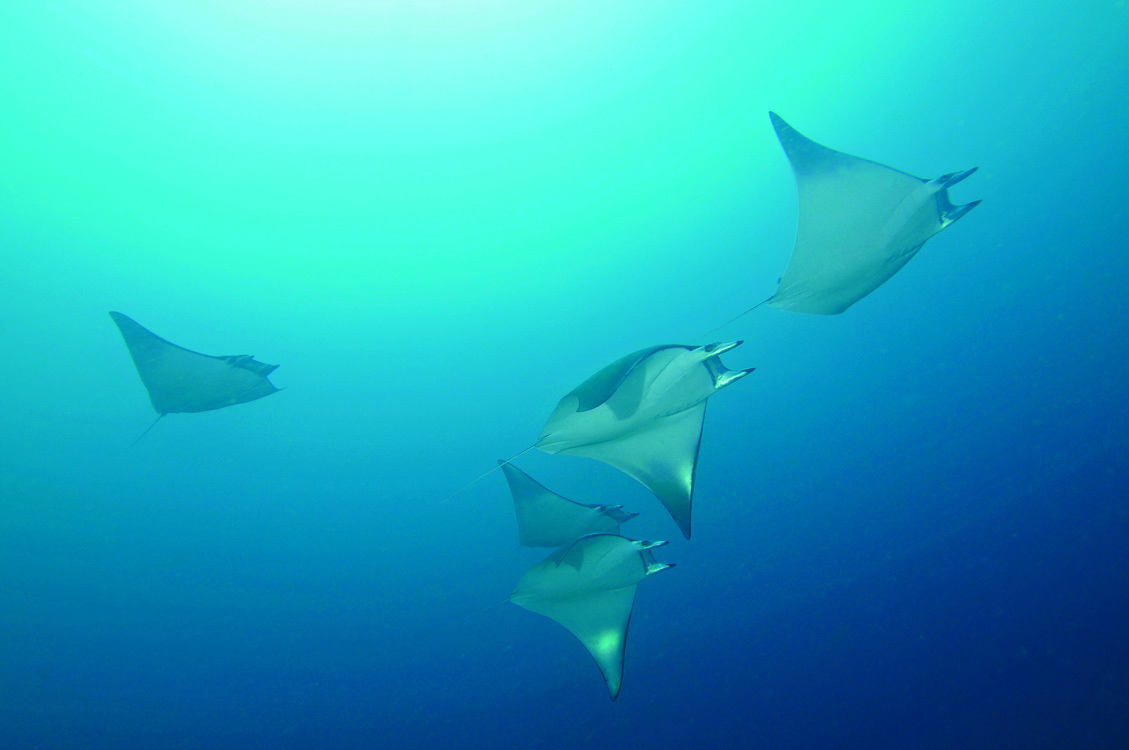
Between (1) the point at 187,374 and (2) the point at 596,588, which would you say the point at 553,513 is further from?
(1) the point at 187,374

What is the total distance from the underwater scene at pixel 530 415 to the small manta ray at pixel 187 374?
44 millimetres

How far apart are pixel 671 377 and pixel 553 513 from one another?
2.51 meters

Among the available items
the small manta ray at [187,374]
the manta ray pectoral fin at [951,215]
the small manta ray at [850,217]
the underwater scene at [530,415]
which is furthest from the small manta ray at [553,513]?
the manta ray pectoral fin at [951,215]

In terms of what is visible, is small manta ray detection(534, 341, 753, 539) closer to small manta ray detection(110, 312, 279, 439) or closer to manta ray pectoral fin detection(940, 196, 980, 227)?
manta ray pectoral fin detection(940, 196, 980, 227)

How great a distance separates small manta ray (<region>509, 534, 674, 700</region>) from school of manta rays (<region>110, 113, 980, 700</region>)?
1 centimetres

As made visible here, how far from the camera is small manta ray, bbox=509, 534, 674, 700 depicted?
10.6 ft

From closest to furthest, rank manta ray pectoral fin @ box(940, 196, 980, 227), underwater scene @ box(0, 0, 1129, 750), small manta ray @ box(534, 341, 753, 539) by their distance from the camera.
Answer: small manta ray @ box(534, 341, 753, 539), manta ray pectoral fin @ box(940, 196, 980, 227), underwater scene @ box(0, 0, 1129, 750)

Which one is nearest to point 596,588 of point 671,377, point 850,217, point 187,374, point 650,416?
point 650,416

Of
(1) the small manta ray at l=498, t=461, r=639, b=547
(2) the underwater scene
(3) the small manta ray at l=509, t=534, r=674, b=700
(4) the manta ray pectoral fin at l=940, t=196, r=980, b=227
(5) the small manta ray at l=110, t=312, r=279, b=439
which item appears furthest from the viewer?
(2) the underwater scene

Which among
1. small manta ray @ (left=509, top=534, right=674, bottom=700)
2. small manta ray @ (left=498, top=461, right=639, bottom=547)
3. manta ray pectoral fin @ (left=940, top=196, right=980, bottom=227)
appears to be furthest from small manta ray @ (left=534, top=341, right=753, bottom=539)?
manta ray pectoral fin @ (left=940, top=196, right=980, bottom=227)

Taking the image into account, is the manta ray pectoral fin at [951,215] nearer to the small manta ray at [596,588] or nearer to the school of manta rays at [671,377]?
the school of manta rays at [671,377]

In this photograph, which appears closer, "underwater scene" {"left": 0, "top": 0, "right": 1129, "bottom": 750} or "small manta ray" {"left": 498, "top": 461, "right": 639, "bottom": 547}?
"small manta ray" {"left": 498, "top": 461, "right": 639, "bottom": 547}

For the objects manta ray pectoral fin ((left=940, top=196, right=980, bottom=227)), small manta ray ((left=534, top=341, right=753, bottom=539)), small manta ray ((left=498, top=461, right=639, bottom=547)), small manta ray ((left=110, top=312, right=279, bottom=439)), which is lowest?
small manta ray ((left=498, top=461, right=639, bottom=547))

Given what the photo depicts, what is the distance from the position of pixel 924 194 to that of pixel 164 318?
14666 mm
